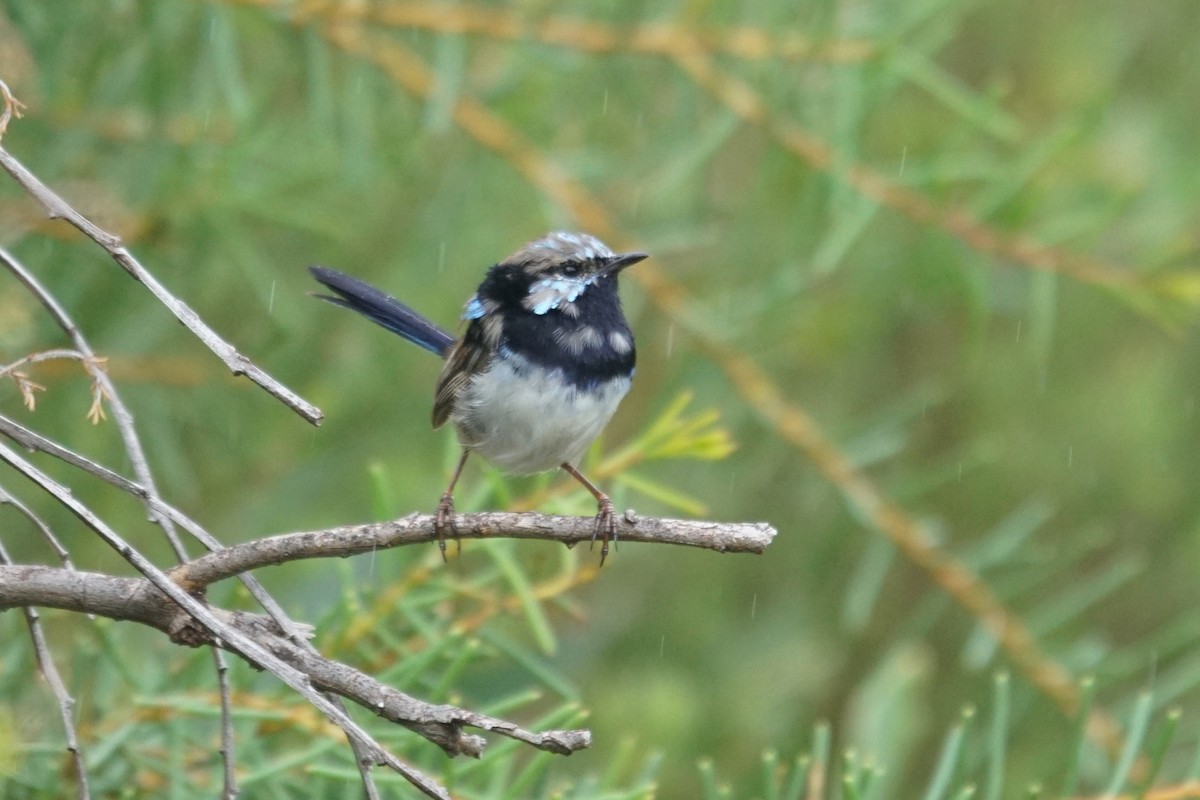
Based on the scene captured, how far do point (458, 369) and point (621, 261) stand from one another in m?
0.51

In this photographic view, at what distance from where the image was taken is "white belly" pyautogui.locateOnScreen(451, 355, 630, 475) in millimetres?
3346

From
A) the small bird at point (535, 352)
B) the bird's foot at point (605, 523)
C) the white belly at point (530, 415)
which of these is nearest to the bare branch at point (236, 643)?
the bird's foot at point (605, 523)

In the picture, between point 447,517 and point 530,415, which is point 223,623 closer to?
point 447,517

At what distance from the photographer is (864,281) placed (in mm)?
4238

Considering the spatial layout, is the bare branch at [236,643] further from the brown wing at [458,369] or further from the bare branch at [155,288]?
the brown wing at [458,369]

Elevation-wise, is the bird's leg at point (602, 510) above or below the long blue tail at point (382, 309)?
below

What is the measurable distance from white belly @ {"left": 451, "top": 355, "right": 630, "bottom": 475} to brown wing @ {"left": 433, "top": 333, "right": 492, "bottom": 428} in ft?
0.20

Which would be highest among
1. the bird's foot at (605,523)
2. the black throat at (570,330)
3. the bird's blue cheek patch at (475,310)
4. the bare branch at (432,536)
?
→ the bird's blue cheek patch at (475,310)

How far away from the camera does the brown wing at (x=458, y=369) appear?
11.8 feet

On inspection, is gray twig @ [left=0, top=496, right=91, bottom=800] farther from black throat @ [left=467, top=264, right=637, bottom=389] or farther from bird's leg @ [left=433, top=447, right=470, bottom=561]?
black throat @ [left=467, top=264, right=637, bottom=389]

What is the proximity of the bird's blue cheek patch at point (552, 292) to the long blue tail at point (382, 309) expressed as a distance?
37 cm

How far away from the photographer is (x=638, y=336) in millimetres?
A: 4340

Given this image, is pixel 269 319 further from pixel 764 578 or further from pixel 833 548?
pixel 764 578

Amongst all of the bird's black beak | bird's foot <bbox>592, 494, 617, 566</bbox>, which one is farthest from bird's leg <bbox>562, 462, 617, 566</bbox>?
the bird's black beak
